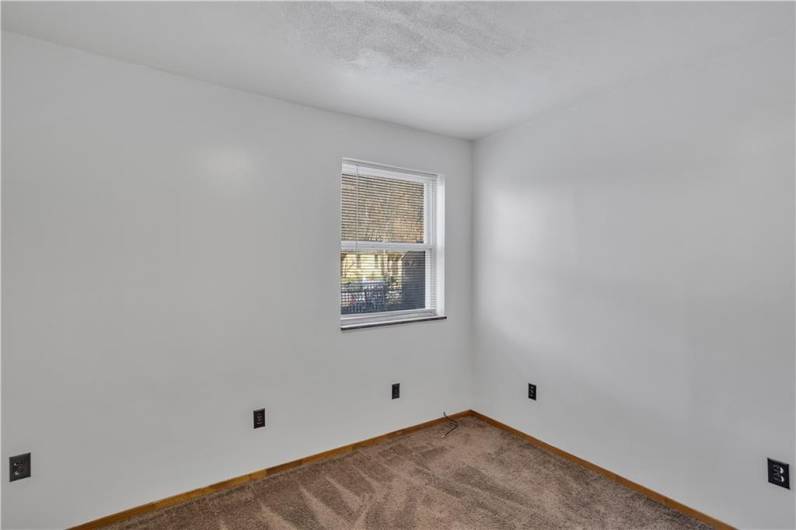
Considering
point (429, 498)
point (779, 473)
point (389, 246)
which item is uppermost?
point (389, 246)

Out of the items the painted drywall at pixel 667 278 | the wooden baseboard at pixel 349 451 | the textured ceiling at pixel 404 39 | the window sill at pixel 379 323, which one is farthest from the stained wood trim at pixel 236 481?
the textured ceiling at pixel 404 39

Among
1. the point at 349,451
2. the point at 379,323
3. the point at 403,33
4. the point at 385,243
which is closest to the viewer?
the point at 403,33

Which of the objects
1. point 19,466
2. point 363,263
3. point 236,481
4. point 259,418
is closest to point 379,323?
point 363,263

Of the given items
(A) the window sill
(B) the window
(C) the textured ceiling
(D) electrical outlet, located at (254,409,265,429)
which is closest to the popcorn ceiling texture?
(C) the textured ceiling

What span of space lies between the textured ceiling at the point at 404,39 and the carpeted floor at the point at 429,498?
2.41 m

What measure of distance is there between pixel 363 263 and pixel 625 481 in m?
2.21

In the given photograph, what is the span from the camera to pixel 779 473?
1892mm

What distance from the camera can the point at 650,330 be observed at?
2367mm

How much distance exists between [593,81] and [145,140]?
2560mm

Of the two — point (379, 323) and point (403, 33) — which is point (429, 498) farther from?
point (403, 33)

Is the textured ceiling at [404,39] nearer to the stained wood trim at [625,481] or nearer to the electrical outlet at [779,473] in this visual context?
the electrical outlet at [779,473]

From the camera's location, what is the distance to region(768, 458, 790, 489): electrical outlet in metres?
1.87

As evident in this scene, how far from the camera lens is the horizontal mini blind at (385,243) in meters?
3.01

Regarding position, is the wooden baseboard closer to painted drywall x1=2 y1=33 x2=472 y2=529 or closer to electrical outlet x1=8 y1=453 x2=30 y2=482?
painted drywall x1=2 y1=33 x2=472 y2=529
